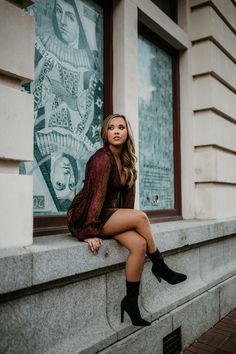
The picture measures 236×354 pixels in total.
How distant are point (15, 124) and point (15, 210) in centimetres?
59

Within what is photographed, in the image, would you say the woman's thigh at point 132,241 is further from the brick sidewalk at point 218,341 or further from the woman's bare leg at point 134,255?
the brick sidewalk at point 218,341

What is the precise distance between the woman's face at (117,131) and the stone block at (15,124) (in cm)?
77

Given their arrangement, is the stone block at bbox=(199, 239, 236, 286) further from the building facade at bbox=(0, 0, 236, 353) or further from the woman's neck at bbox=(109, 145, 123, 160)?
the woman's neck at bbox=(109, 145, 123, 160)

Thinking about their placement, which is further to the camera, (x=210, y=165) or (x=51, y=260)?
(x=210, y=165)

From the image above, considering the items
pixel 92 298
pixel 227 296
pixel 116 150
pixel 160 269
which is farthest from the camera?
pixel 227 296

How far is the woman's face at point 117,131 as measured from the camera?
2.93 meters

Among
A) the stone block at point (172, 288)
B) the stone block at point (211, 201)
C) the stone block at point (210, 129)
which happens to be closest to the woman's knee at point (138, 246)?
the stone block at point (172, 288)

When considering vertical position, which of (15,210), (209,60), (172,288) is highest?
(209,60)

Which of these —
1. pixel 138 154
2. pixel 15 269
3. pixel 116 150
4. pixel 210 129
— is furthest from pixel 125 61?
pixel 15 269

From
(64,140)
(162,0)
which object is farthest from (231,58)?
(64,140)

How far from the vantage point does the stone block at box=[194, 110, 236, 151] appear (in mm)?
5012

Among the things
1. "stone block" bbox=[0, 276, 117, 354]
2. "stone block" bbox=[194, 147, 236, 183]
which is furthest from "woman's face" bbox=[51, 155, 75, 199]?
"stone block" bbox=[194, 147, 236, 183]

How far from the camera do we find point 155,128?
15.8 feet

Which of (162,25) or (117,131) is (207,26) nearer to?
(162,25)
